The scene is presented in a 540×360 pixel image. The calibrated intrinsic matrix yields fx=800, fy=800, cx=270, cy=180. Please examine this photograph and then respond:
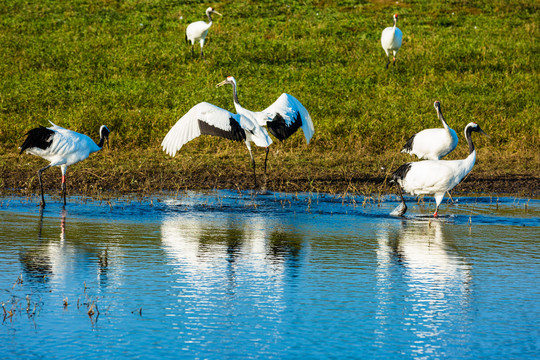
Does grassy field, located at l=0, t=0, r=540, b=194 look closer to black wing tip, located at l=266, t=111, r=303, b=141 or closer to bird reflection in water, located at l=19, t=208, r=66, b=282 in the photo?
black wing tip, located at l=266, t=111, r=303, b=141

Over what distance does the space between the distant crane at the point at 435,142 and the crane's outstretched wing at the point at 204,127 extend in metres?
2.75

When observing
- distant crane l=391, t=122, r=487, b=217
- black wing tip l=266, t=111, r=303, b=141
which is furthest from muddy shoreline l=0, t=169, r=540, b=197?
distant crane l=391, t=122, r=487, b=217

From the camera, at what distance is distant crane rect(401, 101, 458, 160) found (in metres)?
12.0

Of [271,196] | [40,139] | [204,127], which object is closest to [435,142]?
[271,196]

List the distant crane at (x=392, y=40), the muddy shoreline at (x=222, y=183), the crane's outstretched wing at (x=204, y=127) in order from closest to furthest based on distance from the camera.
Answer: the muddy shoreline at (x=222, y=183) < the crane's outstretched wing at (x=204, y=127) < the distant crane at (x=392, y=40)

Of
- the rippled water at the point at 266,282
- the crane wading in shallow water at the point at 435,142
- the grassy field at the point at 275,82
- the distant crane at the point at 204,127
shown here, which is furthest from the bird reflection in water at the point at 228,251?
the crane wading in shallow water at the point at 435,142

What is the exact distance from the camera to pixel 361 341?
5.08 meters

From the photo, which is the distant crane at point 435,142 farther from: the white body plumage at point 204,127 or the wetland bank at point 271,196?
the white body plumage at point 204,127

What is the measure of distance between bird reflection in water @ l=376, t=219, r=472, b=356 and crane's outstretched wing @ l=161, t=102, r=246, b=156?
3.90 metres

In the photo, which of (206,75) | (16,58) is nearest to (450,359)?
(206,75)

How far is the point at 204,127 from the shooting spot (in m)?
11.9

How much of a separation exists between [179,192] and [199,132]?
3.48 feet

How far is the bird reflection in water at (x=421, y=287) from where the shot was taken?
531cm

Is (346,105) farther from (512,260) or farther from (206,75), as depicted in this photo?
(512,260)
